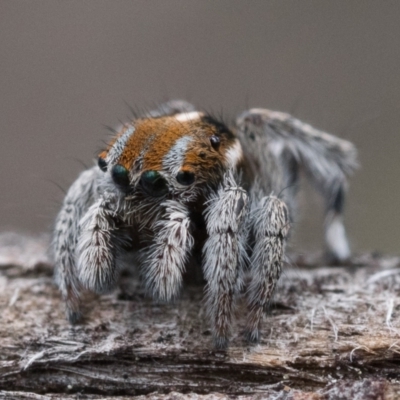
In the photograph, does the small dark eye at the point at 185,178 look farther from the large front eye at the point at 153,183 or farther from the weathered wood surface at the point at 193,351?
the weathered wood surface at the point at 193,351

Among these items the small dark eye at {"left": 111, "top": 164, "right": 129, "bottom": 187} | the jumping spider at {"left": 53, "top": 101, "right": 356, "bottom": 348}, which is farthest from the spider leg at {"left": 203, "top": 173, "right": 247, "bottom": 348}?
the small dark eye at {"left": 111, "top": 164, "right": 129, "bottom": 187}

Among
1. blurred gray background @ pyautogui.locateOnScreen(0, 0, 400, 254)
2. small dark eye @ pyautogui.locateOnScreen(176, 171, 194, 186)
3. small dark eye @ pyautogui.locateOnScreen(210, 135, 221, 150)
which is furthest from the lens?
blurred gray background @ pyautogui.locateOnScreen(0, 0, 400, 254)

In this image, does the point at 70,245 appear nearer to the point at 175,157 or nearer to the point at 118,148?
the point at 118,148

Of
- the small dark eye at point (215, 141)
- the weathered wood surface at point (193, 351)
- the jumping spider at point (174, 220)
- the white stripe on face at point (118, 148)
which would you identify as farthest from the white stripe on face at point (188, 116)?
the weathered wood surface at point (193, 351)

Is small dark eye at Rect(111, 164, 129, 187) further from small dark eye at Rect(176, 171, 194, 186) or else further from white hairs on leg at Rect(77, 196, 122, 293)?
small dark eye at Rect(176, 171, 194, 186)

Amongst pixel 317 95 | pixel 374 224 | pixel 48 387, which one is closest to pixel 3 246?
pixel 48 387

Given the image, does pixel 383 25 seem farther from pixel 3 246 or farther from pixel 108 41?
pixel 3 246
